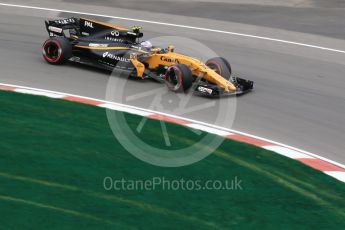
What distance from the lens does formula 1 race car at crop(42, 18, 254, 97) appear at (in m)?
15.1

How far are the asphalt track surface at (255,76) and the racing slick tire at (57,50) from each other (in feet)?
0.62

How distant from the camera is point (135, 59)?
51.6 ft

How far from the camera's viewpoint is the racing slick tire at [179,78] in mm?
14969

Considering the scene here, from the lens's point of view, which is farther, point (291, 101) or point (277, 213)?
point (291, 101)

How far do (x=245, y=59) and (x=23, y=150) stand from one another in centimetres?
793

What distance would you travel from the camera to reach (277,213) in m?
10.2

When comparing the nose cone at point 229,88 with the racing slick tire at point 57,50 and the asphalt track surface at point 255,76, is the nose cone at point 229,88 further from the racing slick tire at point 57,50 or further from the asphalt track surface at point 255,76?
the racing slick tire at point 57,50

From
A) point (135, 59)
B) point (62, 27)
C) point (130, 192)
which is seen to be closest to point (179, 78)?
point (135, 59)

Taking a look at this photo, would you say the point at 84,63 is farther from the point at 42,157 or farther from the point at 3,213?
the point at 3,213

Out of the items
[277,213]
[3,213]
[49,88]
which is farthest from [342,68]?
[3,213]

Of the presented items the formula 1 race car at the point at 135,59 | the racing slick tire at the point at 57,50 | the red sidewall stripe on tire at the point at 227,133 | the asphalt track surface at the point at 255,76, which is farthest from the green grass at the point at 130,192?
the racing slick tire at the point at 57,50

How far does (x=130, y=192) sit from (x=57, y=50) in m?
6.68

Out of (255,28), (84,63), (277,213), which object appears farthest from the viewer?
(255,28)

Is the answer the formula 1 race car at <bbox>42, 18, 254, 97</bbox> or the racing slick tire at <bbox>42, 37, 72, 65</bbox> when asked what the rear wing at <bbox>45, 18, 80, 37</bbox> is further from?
the racing slick tire at <bbox>42, 37, 72, 65</bbox>
